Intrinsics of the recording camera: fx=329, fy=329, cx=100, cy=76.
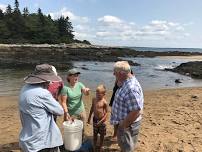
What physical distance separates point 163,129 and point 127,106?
3.51m

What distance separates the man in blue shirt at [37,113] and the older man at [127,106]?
3.11 feet

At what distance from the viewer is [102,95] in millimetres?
6031

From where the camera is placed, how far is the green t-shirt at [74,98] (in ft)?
19.2

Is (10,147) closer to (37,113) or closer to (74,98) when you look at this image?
(74,98)

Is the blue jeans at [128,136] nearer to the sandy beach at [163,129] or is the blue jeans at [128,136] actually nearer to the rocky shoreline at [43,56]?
the sandy beach at [163,129]

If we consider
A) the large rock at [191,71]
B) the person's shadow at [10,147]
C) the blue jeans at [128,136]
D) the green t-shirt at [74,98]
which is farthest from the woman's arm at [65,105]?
the large rock at [191,71]

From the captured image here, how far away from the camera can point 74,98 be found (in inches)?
234

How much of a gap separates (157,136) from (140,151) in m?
0.98

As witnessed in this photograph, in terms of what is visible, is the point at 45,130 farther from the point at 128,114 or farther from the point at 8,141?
the point at 8,141

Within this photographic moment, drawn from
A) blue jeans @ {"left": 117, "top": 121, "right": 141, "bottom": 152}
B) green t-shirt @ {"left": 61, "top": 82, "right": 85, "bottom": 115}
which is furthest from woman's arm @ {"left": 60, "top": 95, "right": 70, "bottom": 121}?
blue jeans @ {"left": 117, "top": 121, "right": 141, "bottom": 152}

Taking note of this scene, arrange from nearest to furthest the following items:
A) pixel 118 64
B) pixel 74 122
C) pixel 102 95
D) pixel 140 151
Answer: pixel 118 64
pixel 74 122
pixel 102 95
pixel 140 151

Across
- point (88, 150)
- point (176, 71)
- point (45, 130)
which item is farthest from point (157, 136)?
point (176, 71)

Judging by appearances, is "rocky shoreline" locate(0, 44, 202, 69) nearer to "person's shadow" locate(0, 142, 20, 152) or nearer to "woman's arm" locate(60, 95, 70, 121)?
"person's shadow" locate(0, 142, 20, 152)

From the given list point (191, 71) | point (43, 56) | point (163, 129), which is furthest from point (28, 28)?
point (163, 129)
